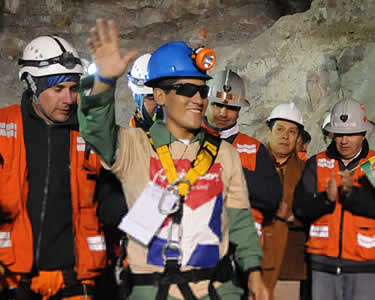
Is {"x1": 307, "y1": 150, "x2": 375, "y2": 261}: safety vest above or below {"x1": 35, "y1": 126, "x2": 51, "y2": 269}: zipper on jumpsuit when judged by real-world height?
below

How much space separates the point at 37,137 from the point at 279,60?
1104cm

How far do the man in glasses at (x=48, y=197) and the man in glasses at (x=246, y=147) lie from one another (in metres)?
1.40

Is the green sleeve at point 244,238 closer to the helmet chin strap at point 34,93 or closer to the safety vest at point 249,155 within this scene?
the safety vest at point 249,155

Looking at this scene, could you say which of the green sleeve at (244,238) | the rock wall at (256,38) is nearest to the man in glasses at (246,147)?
the green sleeve at (244,238)

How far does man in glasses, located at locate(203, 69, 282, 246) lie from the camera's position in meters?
4.14

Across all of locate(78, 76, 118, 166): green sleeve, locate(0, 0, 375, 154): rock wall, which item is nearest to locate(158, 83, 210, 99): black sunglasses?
locate(78, 76, 118, 166): green sleeve

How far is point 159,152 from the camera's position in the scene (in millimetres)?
2857

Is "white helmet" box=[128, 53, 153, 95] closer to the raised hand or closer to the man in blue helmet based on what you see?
the man in blue helmet

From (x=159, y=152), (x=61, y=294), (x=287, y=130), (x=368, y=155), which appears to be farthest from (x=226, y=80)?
(x=61, y=294)

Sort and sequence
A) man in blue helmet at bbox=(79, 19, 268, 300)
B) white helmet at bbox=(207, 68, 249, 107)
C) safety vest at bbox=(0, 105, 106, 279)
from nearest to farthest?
man in blue helmet at bbox=(79, 19, 268, 300) → safety vest at bbox=(0, 105, 106, 279) → white helmet at bbox=(207, 68, 249, 107)

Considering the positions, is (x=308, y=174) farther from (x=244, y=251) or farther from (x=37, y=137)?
(x=37, y=137)

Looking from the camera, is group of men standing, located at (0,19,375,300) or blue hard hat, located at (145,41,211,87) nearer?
group of men standing, located at (0,19,375,300)

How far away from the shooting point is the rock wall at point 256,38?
12266 mm

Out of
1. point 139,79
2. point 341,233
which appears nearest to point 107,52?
point 341,233
